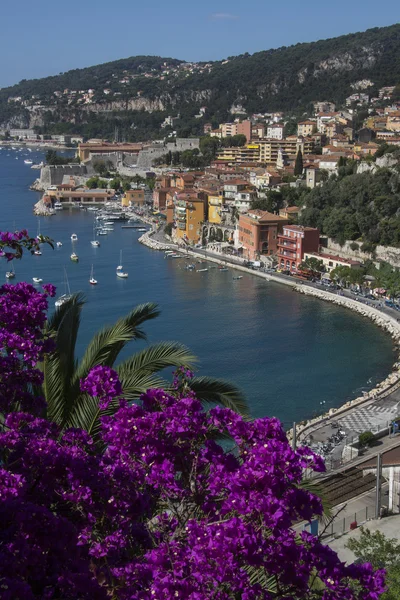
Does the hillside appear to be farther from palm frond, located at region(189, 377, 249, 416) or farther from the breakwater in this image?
palm frond, located at region(189, 377, 249, 416)

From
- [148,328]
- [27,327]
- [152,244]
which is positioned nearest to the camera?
[27,327]

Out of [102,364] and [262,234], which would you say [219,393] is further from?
[262,234]

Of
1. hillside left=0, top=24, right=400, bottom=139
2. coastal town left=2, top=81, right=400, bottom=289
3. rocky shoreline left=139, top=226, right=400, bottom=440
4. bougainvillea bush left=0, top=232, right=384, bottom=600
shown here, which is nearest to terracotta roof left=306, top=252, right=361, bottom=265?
coastal town left=2, top=81, right=400, bottom=289

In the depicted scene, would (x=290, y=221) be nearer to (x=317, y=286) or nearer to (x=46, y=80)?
(x=317, y=286)

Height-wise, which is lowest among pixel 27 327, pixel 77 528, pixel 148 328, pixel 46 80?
pixel 148 328

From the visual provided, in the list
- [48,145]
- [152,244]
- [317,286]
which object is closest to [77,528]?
[317,286]

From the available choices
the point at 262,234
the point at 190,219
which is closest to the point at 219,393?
the point at 262,234
